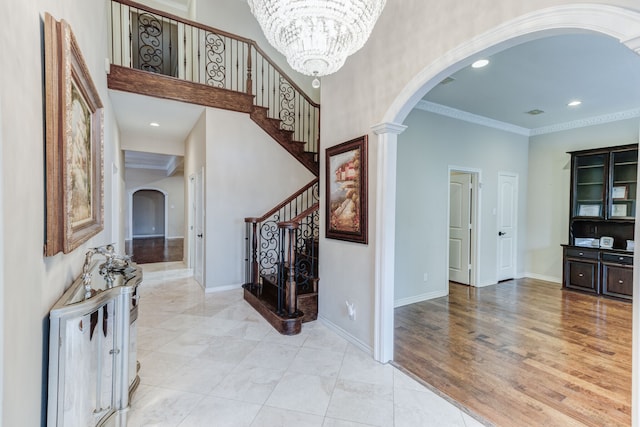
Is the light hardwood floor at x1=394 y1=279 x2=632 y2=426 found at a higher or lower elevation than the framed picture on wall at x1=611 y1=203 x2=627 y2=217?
lower

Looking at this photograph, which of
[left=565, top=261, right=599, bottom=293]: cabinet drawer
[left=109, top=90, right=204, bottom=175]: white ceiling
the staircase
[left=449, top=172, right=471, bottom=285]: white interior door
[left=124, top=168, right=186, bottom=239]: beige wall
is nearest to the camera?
the staircase

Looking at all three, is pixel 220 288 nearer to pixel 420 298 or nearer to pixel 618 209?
pixel 420 298

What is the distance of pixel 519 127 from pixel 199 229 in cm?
651

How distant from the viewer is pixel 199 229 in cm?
541

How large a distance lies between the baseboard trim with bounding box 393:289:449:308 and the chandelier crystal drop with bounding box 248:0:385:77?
3435 mm

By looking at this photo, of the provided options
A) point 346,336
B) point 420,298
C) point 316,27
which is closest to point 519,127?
point 420,298

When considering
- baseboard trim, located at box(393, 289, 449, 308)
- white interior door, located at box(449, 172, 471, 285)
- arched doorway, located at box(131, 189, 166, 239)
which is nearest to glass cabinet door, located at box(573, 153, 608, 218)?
white interior door, located at box(449, 172, 471, 285)

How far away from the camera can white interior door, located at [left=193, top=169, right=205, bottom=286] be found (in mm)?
5102

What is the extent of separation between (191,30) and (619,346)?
7695 mm

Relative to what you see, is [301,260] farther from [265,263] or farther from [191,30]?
[191,30]

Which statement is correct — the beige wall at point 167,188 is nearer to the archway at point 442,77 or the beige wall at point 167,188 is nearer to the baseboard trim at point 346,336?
the baseboard trim at point 346,336

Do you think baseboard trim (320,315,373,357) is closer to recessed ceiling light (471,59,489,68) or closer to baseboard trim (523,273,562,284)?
recessed ceiling light (471,59,489,68)

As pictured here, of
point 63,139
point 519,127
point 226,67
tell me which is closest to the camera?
point 63,139

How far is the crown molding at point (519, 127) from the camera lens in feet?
15.4
